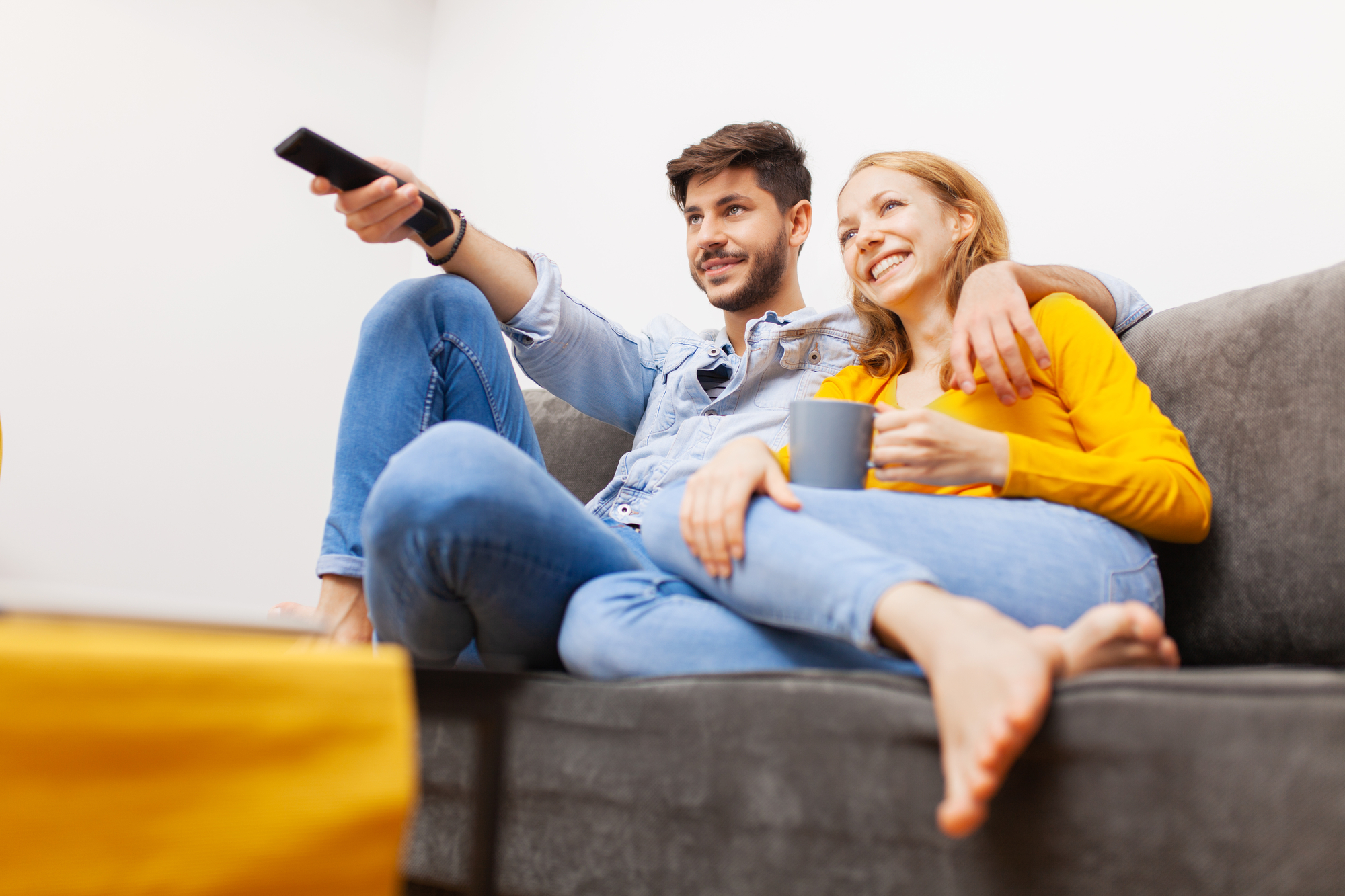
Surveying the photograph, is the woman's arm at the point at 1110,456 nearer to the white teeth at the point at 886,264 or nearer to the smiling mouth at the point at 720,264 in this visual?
the white teeth at the point at 886,264

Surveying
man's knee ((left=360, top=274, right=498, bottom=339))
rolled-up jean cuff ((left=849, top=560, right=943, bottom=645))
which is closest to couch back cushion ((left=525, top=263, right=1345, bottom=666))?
rolled-up jean cuff ((left=849, top=560, right=943, bottom=645))

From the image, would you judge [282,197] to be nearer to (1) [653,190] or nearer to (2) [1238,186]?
(1) [653,190]

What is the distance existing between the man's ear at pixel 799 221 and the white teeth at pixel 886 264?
0.50 m

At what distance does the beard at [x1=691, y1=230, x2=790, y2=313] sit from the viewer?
166cm

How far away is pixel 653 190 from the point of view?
8.00 ft

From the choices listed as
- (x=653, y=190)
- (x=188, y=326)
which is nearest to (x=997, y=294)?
(x=653, y=190)

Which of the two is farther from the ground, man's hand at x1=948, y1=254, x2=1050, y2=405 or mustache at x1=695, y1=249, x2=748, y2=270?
mustache at x1=695, y1=249, x2=748, y2=270

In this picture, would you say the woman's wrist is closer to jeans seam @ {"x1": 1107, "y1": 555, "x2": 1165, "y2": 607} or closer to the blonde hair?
jeans seam @ {"x1": 1107, "y1": 555, "x2": 1165, "y2": 607}

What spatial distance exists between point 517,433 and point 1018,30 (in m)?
1.29

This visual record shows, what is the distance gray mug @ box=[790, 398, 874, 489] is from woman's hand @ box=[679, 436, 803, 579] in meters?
0.03

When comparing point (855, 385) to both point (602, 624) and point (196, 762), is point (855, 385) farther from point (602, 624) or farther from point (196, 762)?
point (196, 762)

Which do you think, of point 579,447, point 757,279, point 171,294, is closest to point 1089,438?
point 757,279

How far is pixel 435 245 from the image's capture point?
1290 mm

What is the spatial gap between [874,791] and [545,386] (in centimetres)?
109
